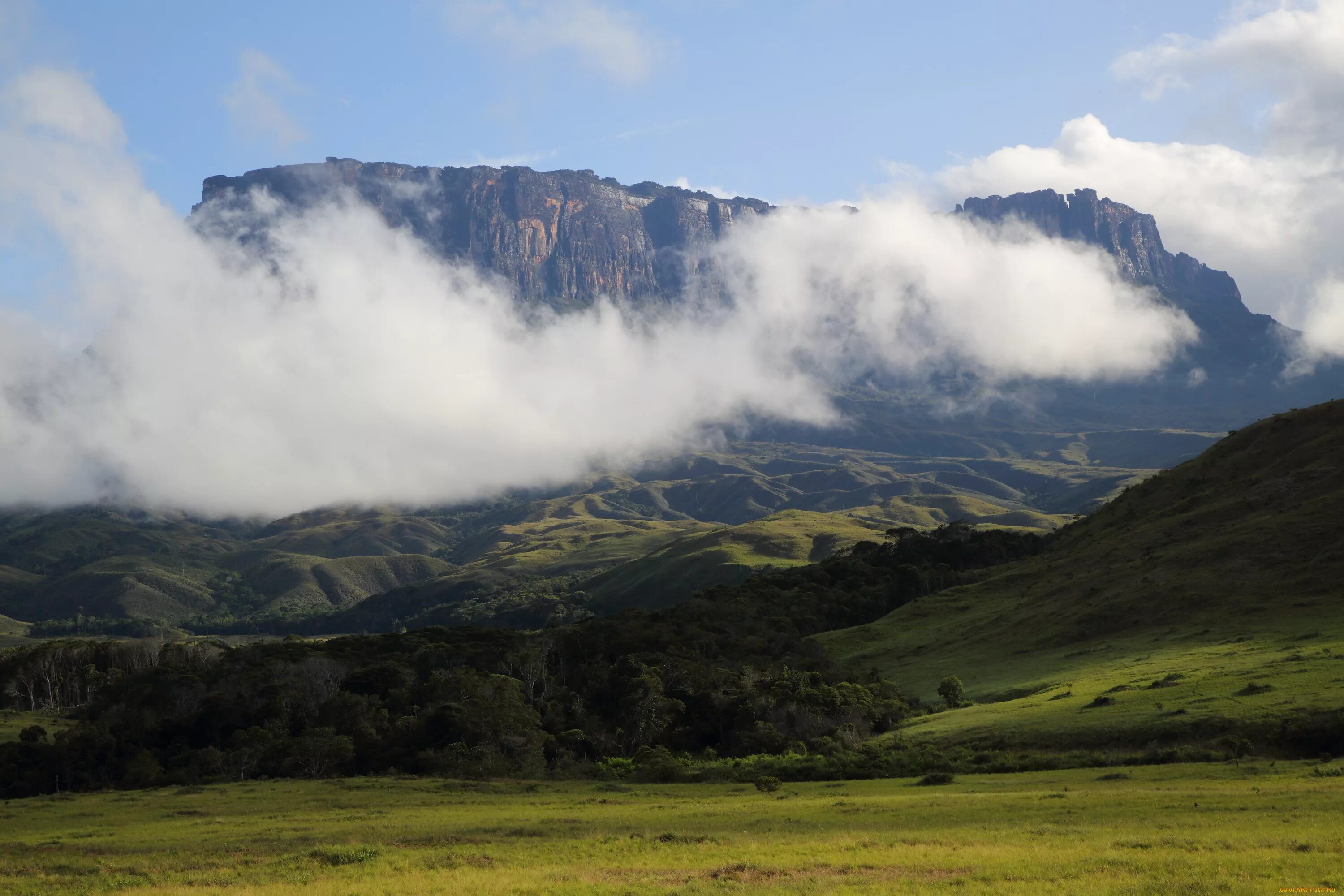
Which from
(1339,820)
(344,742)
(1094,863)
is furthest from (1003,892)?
(344,742)

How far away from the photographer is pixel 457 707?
77.4 m

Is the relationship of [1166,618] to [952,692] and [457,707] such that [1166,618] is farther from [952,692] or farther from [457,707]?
[457,707]

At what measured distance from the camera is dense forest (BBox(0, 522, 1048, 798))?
71938 millimetres

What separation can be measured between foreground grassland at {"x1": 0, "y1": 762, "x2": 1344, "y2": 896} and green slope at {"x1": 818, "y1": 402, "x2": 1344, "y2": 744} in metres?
12.8

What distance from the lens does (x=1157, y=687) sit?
65.9 m

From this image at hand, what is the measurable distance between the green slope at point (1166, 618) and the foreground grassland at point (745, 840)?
12820 mm

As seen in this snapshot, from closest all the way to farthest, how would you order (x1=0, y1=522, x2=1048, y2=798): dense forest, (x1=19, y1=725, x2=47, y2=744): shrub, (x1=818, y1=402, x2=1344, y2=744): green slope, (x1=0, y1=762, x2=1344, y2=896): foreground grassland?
1. (x1=0, y1=762, x2=1344, y2=896): foreground grassland
2. (x1=818, y1=402, x2=1344, y2=744): green slope
3. (x1=0, y1=522, x2=1048, y2=798): dense forest
4. (x1=19, y1=725, x2=47, y2=744): shrub

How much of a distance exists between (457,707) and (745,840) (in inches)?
1802

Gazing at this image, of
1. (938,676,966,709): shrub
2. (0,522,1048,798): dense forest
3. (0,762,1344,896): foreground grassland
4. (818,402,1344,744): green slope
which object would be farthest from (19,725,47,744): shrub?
(938,676,966,709): shrub

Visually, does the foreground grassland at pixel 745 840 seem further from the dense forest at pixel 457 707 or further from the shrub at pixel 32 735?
the shrub at pixel 32 735

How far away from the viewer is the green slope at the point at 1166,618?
6072 centimetres

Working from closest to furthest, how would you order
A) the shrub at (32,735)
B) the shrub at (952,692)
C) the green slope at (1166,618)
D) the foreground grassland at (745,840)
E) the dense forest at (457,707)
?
1. the foreground grassland at (745,840)
2. the green slope at (1166,618)
3. the dense forest at (457,707)
4. the shrub at (32,735)
5. the shrub at (952,692)

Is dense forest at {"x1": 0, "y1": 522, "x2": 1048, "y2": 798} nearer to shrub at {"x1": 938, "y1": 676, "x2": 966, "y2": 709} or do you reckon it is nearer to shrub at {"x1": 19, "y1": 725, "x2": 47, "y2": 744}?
shrub at {"x1": 19, "y1": 725, "x2": 47, "y2": 744}

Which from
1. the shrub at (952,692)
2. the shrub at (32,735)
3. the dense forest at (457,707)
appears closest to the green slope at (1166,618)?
the shrub at (952,692)
